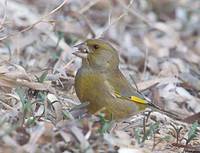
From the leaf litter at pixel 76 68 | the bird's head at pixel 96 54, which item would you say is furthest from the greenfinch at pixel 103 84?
the leaf litter at pixel 76 68

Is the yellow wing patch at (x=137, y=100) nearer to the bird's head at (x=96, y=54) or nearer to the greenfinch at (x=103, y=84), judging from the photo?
the greenfinch at (x=103, y=84)

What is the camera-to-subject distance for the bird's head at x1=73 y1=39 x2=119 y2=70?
4992 millimetres

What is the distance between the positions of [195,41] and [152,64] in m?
2.08

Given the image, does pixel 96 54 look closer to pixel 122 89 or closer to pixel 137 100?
pixel 122 89

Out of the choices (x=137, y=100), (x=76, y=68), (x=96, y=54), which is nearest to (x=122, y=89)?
(x=137, y=100)

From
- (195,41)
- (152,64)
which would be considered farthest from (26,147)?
(195,41)

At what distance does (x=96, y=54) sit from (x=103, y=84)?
0.24m

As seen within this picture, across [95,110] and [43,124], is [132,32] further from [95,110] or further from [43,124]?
[43,124]

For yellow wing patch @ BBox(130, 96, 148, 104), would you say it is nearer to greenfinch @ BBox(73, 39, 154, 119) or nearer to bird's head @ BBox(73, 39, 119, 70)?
greenfinch @ BBox(73, 39, 154, 119)

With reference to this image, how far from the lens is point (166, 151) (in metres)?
4.59

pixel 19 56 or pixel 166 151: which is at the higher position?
pixel 19 56

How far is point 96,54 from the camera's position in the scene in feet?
16.5

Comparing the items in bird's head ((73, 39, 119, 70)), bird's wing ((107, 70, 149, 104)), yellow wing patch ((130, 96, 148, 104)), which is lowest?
yellow wing patch ((130, 96, 148, 104))

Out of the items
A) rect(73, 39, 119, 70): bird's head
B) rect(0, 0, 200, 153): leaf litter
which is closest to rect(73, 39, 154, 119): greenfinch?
rect(73, 39, 119, 70): bird's head
